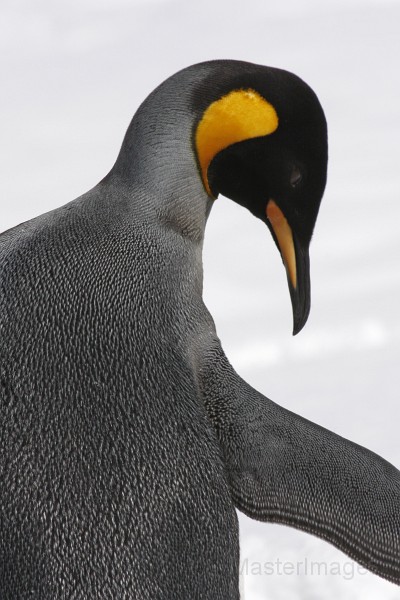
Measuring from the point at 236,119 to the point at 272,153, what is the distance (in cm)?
9

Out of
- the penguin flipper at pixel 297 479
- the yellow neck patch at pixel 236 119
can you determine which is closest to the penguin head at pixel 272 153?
the yellow neck patch at pixel 236 119

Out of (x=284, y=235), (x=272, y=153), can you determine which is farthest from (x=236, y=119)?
(x=284, y=235)

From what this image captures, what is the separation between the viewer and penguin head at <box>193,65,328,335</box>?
5.06 feet

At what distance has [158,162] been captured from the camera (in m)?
1.54

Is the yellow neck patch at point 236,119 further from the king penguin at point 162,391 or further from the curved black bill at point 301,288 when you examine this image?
the curved black bill at point 301,288

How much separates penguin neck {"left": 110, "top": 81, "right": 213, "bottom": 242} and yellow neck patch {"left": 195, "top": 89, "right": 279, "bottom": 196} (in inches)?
1.2

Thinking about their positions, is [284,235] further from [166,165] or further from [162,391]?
[162,391]

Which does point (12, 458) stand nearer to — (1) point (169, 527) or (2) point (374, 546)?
(1) point (169, 527)

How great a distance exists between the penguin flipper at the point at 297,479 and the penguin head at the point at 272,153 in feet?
1.01

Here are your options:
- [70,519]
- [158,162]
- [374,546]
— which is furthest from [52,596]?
[158,162]

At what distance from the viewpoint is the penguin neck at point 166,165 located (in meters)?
1.53

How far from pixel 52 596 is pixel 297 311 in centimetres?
72

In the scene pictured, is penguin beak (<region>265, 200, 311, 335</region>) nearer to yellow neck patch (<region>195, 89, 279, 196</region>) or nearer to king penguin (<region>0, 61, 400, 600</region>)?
king penguin (<region>0, 61, 400, 600</region>)

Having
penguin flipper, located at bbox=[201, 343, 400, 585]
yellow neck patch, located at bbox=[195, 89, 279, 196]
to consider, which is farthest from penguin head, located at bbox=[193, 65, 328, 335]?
penguin flipper, located at bbox=[201, 343, 400, 585]
